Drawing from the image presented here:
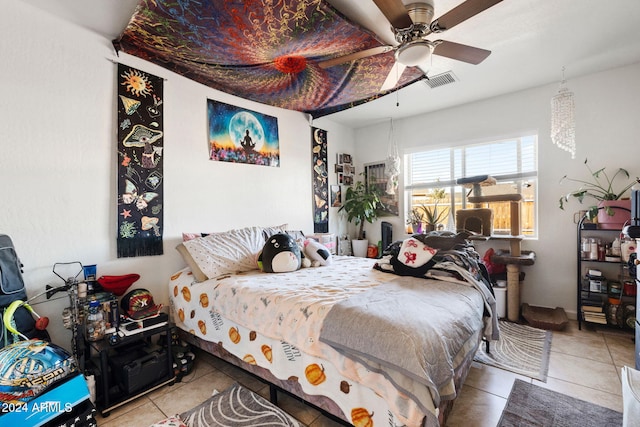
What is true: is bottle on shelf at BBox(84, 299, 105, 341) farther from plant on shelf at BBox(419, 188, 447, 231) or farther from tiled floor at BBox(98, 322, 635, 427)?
plant on shelf at BBox(419, 188, 447, 231)

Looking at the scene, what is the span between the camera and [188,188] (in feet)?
8.98

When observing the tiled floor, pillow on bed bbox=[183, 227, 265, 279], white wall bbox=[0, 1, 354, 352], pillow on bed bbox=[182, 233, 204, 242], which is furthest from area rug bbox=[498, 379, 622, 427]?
white wall bbox=[0, 1, 354, 352]

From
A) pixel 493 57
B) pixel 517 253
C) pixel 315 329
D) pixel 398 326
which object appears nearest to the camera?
pixel 398 326

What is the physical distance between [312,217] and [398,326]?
2.92 metres

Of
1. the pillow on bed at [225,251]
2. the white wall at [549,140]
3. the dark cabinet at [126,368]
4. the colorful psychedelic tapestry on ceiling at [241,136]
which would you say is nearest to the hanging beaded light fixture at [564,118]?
the white wall at [549,140]

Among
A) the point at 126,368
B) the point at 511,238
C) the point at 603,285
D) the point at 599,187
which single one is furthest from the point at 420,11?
the point at 603,285

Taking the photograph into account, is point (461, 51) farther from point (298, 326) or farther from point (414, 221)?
Result: point (414, 221)

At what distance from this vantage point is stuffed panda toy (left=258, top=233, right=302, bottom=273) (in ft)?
8.11

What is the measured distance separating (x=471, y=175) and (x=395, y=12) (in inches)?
109

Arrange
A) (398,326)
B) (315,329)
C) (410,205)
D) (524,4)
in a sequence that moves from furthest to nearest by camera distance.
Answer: (410,205), (524,4), (315,329), (398,326)

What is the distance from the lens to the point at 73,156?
2070 mm

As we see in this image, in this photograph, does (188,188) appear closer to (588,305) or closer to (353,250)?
(353,250)

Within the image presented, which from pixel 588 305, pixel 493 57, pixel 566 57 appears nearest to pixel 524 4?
pixel 493 57

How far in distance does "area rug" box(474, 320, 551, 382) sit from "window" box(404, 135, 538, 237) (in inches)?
50.5
